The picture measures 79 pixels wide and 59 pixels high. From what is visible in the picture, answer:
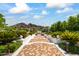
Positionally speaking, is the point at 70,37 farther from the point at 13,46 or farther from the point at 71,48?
the point at 13,46

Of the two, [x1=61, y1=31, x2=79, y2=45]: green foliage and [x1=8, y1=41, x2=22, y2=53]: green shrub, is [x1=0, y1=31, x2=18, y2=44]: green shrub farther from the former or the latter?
[x1=61, y1=31, x2=79, y2=45]: green foliage

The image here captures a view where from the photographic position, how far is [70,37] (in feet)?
20.5

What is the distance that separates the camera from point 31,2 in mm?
6098

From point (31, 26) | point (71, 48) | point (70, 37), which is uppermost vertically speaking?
point (31, 26)

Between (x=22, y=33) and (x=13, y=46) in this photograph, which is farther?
(x=22, y=33)

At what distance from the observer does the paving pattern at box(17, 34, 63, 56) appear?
240 inches

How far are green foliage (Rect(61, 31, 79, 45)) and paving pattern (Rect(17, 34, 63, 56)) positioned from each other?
0.91 ft

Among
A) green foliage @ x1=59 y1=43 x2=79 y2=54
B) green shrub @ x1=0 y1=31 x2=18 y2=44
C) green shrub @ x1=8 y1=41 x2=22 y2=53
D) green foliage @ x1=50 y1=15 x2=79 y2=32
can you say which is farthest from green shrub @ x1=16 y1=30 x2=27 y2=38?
green foliage @ x1=59 y1=43 x2=79 y2=54

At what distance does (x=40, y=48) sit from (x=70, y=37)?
2.03 ft

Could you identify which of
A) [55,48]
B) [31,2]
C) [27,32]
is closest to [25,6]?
[31,2]

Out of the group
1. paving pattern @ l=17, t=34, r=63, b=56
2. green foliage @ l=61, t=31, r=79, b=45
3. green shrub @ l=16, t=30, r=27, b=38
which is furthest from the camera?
green shrub @ l=16, t=30, r=27, b=38

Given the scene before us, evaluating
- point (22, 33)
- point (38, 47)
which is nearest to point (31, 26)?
point (22, 33)

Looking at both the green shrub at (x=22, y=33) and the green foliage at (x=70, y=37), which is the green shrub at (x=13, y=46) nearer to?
the green shrub at (x=22, y=33)

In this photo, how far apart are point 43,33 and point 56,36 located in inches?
10.2
